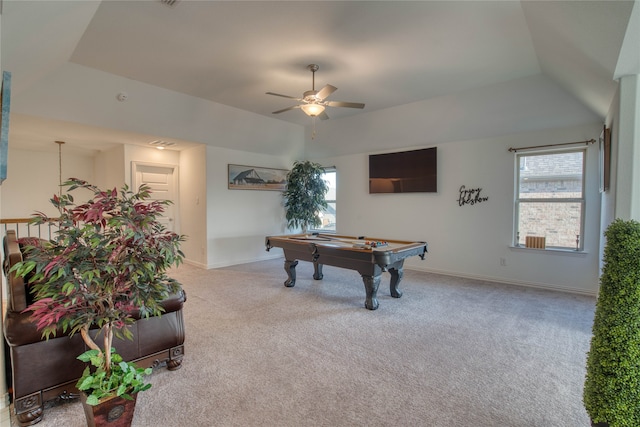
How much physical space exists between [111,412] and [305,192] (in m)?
5.08

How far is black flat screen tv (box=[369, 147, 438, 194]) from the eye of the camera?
5344 mm

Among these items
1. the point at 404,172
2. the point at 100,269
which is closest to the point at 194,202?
the point at 404,172

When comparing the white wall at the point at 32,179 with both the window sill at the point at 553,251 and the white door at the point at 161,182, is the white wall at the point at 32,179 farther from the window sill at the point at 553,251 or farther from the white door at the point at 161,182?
the window sill at the point at 553,251

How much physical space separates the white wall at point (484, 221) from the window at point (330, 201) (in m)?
1.01

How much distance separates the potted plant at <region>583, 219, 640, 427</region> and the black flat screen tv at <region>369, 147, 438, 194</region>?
3959 mm

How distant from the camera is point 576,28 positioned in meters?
2.31

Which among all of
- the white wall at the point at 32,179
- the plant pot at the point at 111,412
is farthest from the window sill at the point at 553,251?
the white wall at the point at 32,179

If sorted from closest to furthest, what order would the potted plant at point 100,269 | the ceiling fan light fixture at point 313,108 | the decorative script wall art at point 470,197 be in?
the potted plant at point 100,269 < the ceiling fan light fixture at point 313,108 < the decorative script wall art at point 470,197

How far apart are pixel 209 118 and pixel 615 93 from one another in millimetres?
5258

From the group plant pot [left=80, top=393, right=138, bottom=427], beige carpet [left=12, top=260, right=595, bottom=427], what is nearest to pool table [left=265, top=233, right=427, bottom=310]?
beige carpet [left=12, top=260, right=595, bottom=427]

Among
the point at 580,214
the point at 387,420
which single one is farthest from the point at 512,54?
the point at 387,420

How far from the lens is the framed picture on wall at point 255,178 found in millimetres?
6027

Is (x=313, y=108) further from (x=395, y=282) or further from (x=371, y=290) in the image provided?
(x=395, y=282)

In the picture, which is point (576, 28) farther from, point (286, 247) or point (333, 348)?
point (286, 247)
